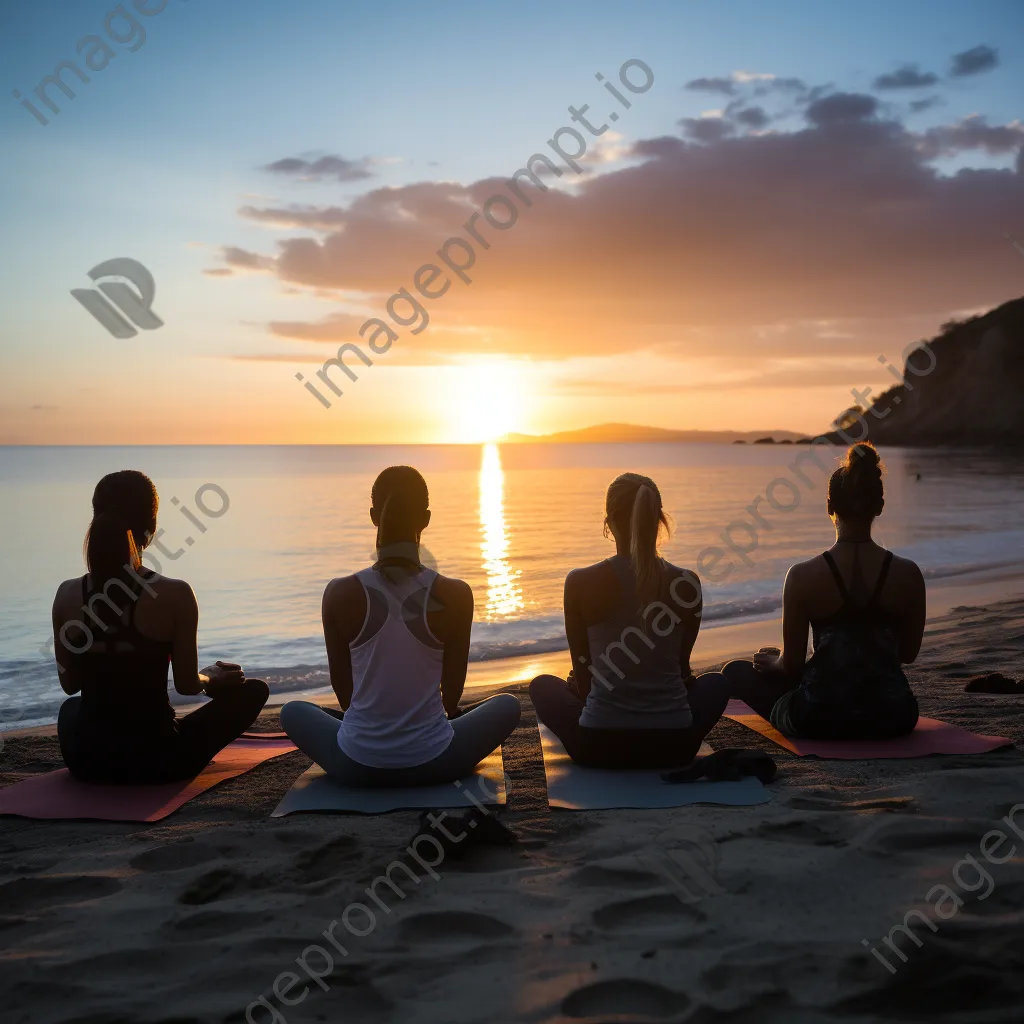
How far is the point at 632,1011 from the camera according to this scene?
237 cm

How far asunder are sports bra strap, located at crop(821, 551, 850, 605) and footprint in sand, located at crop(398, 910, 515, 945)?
282 cm

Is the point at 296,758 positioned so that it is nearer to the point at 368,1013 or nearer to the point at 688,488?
the point at 368,1013

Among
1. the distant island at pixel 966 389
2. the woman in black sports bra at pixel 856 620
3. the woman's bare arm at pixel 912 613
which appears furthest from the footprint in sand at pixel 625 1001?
the distant island at pixel 966 389

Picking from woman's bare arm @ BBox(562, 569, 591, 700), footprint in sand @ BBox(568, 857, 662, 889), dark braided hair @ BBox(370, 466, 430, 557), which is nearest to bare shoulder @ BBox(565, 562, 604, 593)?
woman's bare arm @ BBox(562, 569, 591, 700)

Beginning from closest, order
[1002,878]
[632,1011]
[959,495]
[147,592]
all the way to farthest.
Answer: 1. [632,1011]
2. [1002,878]
3. [147,592]
4. [959,495]

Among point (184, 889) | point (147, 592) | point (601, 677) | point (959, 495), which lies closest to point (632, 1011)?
point (184, 889)

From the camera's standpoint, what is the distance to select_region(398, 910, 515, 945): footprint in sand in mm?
2779

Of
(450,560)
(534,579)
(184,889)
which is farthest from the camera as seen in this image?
(450,560)

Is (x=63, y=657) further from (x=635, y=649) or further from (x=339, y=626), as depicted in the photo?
(x=635, y=649)

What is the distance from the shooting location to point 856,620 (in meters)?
4.88

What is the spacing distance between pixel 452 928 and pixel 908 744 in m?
3.02

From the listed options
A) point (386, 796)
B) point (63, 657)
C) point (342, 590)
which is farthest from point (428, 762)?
point (63, 657)

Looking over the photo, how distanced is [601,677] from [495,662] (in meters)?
5.15

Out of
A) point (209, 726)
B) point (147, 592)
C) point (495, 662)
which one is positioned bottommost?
point (495, 662)
